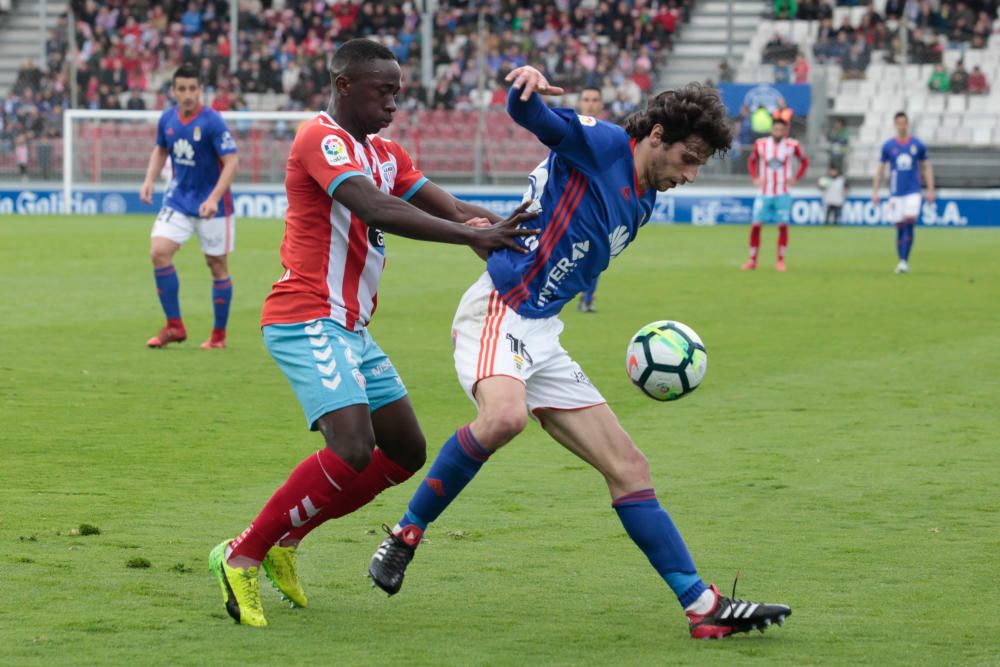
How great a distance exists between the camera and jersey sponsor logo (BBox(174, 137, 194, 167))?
12.8 m

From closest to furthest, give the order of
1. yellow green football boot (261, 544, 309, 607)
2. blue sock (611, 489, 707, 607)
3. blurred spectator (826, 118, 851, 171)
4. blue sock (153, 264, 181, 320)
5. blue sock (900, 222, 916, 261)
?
blue sock (611, 489, 707, 607) < yellow green football boot (261, 544, 309, 607) < blue sock (153, 264, 181, 320) < blue sock (900, 222, 916, 261) < blurred spectator (826, 118, 851, 171)

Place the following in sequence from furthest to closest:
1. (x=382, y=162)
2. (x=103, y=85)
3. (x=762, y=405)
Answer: (x=103, y=85) < (x=762, y=405) < (x=382, y=162)

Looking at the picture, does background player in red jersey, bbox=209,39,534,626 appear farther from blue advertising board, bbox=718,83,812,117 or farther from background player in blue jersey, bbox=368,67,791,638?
blue advertising board, bbox=718,83,812,117

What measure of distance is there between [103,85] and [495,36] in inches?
378

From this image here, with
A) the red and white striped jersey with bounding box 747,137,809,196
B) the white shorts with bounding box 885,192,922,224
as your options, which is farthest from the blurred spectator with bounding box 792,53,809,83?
the white shorts with bounding box 885,192,922,224

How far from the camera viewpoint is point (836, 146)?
33.2m

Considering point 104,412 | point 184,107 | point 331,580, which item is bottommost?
point 104,412

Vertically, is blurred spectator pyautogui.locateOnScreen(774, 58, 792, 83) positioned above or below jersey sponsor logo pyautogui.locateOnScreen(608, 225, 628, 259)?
below

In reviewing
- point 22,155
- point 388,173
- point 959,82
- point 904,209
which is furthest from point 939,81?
point 388,173

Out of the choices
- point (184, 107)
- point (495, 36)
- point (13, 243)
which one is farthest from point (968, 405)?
point (495, 36)

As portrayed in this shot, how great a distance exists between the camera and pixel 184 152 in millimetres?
12805

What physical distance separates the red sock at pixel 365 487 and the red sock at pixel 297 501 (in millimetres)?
119

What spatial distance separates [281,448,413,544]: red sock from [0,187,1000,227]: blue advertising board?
26618mm

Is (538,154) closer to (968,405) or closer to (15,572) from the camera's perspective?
(968,405)
